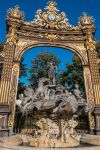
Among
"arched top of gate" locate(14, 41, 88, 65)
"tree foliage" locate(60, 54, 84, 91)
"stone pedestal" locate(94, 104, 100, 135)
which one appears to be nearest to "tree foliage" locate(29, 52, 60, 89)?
"tree foliage" locate(60, 54, 84, 91)

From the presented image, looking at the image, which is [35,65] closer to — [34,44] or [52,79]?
[34,44]

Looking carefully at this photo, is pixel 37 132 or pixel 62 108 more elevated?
pixel 62 108

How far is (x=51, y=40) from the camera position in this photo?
688 inches

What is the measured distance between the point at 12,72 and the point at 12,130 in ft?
14.5

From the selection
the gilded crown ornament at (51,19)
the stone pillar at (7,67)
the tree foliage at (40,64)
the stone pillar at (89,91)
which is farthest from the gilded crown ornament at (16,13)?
the tree foliage at (40,64)

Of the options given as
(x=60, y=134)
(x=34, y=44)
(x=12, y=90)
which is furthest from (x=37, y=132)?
(x=34, y=44)

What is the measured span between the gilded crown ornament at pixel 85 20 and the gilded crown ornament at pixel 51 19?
4.16 feet

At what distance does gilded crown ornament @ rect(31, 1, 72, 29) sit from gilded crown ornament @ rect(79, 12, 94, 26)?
1.27 metres

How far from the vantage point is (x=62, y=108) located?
26.9 ft

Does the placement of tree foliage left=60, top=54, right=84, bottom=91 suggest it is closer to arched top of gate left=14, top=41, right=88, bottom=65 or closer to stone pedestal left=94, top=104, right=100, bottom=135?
arched top of gate left=14, top=41, right=88, bottom=65

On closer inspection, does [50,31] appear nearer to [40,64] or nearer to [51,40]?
[51,40]

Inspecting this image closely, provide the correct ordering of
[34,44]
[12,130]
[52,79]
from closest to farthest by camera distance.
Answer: [52,79]
[12,130]
[34,44]

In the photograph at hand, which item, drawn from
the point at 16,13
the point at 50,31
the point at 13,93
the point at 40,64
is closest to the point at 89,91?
the point at 13,93

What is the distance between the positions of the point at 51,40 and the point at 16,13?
13.1 ft
